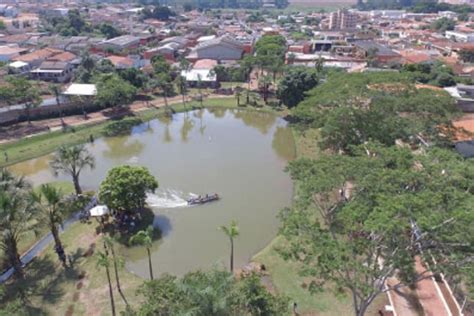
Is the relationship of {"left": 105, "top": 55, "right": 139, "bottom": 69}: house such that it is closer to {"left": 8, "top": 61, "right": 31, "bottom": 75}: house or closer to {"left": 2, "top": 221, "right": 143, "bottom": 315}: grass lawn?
{"left": 8, "top": 61, "right": 31, "bottom": 75}: house

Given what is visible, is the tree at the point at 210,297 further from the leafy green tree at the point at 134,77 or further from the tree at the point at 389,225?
the leafy green tree at the point at 134,77

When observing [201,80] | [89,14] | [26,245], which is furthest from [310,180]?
[89,14]

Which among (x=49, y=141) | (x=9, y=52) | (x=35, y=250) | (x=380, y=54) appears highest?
(x=9, y=52)

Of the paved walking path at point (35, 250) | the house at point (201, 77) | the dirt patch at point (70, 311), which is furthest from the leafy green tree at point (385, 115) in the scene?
the house at point (201, 77)

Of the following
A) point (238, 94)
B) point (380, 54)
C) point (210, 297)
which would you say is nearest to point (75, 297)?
point (210, 297)

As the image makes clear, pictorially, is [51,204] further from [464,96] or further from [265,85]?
[464,96]
